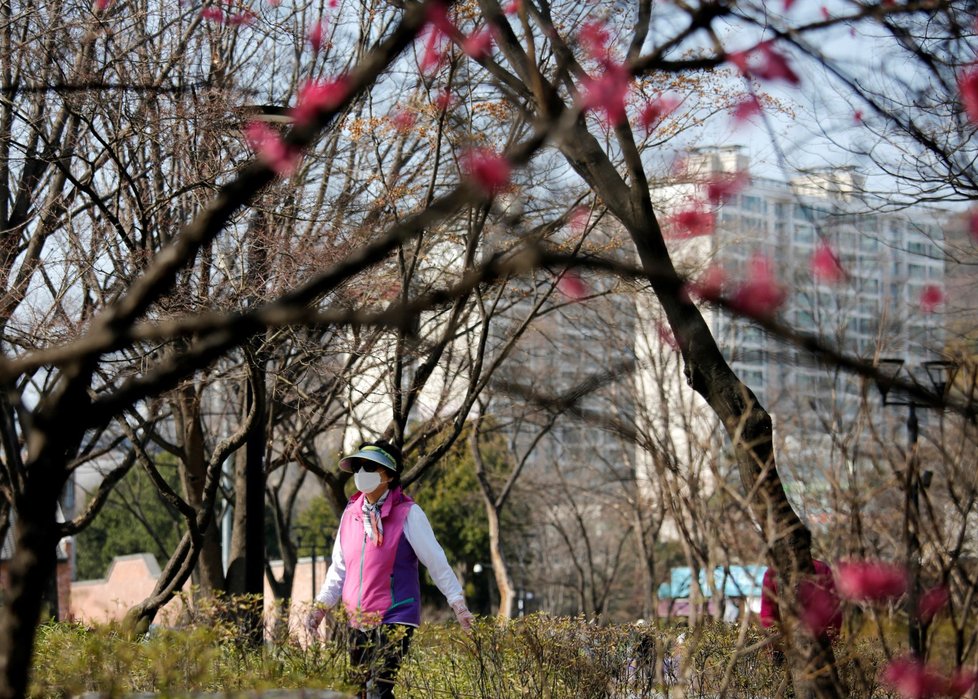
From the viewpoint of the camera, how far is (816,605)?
4.14m

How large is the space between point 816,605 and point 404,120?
6.80 m

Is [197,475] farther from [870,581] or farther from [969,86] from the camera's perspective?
[870,581]

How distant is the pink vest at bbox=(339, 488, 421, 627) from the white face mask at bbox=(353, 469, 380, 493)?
84 mm

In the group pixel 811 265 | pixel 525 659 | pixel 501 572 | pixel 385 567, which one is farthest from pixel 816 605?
pixel 501 572

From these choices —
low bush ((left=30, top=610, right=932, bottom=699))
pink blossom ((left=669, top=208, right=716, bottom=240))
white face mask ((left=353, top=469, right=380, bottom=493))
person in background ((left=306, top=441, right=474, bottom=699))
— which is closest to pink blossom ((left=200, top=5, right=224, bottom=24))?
pink blossom ((left=669, top=208, right=716, bottom=240))

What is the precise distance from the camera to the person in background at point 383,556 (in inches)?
233

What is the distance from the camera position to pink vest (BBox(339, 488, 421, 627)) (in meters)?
5.97

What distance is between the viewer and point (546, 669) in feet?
18.8

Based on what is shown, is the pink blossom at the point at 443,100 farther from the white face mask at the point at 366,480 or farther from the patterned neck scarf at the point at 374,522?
the patterned neck scarf at the point at 374,522

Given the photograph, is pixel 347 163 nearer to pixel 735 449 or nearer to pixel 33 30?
pixel 33 30

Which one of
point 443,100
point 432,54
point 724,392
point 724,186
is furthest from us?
point 724,186

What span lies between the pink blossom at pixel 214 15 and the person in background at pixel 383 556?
4861mm

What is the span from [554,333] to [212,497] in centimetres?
946

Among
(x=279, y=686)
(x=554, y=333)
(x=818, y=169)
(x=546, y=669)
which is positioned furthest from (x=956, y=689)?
Result: (x=554, y=333)
